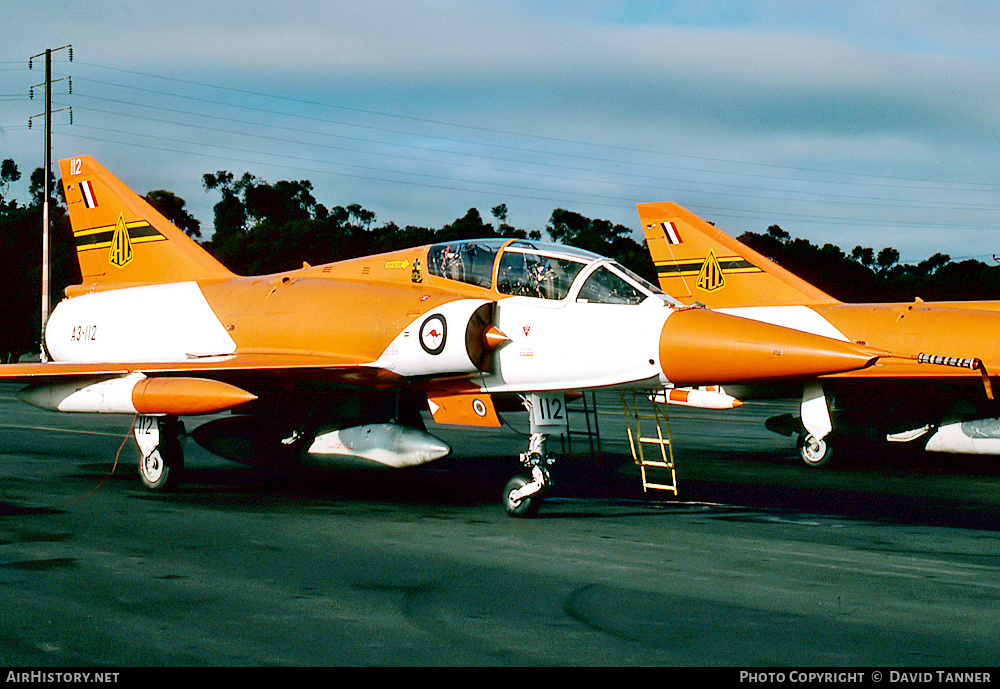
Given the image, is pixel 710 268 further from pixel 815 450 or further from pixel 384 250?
pixel 384 250

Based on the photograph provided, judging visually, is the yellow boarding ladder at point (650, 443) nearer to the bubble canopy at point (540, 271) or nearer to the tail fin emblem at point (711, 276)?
the bubble canopy at point (540, 271)

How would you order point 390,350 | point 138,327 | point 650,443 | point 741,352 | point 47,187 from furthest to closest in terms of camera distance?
point 47,187, point 650,443, point 138,327, point 390,350, point 741,352

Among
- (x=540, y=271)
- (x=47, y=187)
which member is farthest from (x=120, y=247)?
(x=47, y=187)

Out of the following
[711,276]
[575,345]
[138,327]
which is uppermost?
[711,276]

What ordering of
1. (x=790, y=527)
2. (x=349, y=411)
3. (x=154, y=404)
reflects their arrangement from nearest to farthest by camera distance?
(x=790, y=527) < (x=154, y=404) < (x=349, y=411)

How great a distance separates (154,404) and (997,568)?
8.26 m


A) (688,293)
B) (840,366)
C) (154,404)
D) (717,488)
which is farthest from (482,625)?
(688,293)

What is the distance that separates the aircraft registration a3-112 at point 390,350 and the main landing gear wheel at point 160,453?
0.02m

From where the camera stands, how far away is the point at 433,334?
10148 mm

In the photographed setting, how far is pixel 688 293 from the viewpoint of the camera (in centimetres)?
1881

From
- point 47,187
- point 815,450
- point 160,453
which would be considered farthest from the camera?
point 47,187

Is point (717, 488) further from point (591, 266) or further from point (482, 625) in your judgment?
point (482, 625)

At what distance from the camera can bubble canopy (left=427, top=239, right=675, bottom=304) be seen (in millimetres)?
9914

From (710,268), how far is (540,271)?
355 inches
